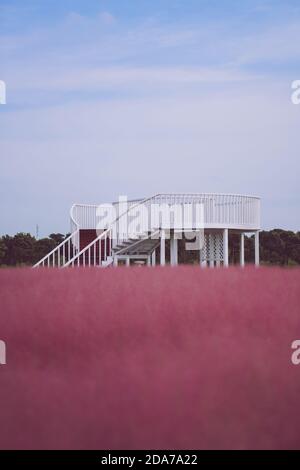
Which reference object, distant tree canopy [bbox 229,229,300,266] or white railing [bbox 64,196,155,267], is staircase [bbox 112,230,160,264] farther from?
distant tree canopy [bbox 229,229,300,266]

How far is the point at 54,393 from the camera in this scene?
300 centimetres

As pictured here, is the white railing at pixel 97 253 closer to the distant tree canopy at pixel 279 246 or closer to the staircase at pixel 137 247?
the staircase at pixel 137 247

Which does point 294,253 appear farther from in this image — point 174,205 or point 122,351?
point 122,351

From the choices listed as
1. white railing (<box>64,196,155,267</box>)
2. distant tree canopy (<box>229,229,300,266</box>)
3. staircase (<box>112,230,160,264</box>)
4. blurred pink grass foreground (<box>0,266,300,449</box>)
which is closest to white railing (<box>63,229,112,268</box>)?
white railing (<box>64,196,155,267</box>)

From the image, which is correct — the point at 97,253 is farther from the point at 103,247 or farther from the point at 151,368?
the point at 151,368

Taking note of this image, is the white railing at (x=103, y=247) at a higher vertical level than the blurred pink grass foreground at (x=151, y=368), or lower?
higher

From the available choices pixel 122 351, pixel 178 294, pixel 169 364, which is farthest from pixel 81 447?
pixel 178 294

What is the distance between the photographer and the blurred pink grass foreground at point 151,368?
2.63m

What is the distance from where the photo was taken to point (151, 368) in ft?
10.2

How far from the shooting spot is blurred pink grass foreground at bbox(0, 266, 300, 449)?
263 centimetres

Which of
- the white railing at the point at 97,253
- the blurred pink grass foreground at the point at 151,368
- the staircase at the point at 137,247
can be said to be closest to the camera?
the blurred pink grass foreground at the point at 151,368

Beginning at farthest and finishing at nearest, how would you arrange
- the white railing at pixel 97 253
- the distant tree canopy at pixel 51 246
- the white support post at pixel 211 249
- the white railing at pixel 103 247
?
the distant tree canopy at pixel 51 246 < the white support post at pixel 211 249 < the white railing at pixel 97 253 < the white railing at pixel 103 247

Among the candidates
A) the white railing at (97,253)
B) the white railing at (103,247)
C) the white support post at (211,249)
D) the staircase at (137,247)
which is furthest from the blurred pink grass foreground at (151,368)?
the white support post at (211,249)

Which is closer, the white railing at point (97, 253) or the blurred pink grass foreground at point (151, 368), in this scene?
the blurred pink grass foreground at point (151, 368)
